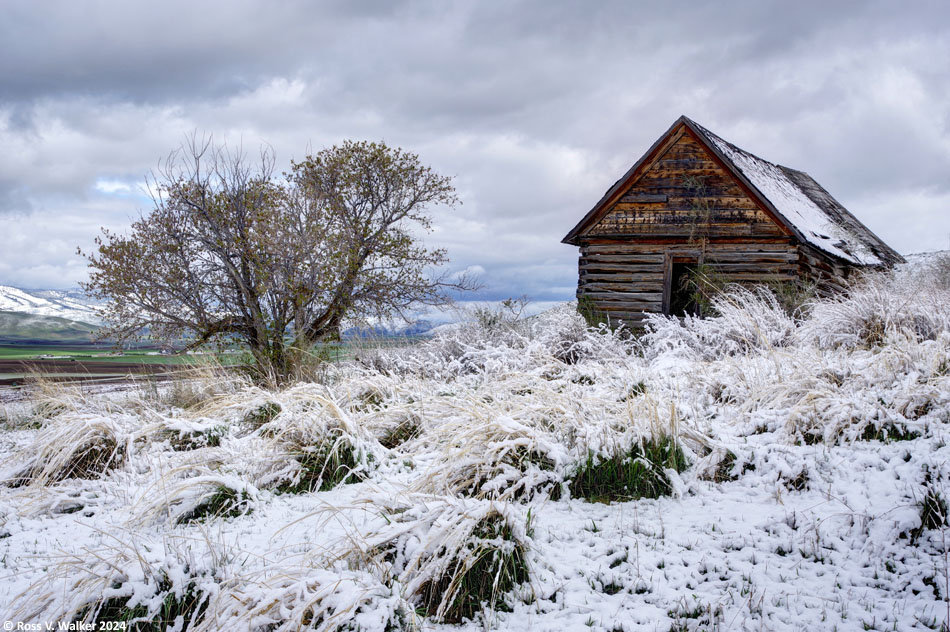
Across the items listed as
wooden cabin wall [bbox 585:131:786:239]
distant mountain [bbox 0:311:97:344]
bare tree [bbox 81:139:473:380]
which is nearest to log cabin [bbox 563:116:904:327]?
wooden cabin wall [bbox 585:131:786:239]

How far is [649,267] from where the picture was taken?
13797mm

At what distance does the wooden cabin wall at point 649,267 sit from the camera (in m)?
12.9

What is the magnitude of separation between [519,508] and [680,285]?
12.5 meters

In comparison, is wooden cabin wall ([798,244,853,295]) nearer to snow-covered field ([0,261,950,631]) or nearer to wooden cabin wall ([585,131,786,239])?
wooden cabin wall ([585,131,786,239])

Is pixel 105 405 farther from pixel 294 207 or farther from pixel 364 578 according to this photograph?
pixel 294 207

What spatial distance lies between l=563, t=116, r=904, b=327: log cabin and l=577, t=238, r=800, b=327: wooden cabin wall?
2 cm

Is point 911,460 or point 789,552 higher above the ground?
point 911,460

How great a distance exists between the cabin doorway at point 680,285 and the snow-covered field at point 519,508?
7985 millimetres

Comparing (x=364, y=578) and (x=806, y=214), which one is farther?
(x=806, y=214)

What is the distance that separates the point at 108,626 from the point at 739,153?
16.1 meters

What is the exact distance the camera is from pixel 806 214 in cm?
1500

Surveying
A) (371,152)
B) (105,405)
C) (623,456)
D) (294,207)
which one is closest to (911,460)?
(623,456)

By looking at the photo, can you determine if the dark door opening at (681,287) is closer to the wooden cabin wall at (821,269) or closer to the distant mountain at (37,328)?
the wooden cabin wall at (821,269)

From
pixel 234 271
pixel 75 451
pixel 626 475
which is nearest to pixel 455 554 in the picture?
pixel 626 475
